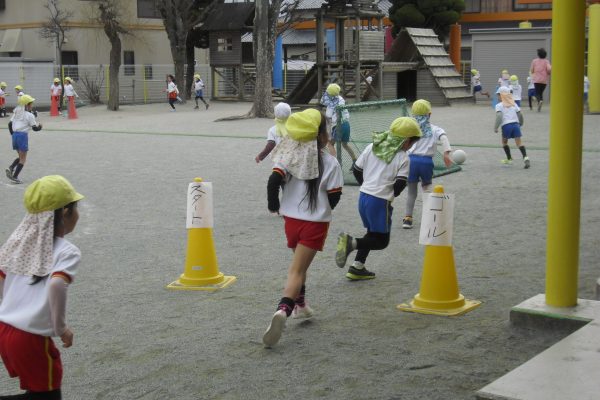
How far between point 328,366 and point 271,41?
26606mm

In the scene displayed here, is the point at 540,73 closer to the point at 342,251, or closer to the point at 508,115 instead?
the point at 508,115

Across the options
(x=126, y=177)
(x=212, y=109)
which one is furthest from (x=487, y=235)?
(x=212, y=109)

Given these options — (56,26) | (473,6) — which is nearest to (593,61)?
(473,6)

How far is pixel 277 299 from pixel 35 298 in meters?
3.33

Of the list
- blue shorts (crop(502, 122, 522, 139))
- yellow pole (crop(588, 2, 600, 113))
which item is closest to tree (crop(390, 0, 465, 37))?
yellow pole (crop(588, 2, 600, 113))

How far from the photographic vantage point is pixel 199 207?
7.79 meters

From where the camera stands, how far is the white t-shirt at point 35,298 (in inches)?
160

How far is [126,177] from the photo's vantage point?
50.6 feet

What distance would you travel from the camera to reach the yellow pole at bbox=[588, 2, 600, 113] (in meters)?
27.1

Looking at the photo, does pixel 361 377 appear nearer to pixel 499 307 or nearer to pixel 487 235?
pixel 499 307

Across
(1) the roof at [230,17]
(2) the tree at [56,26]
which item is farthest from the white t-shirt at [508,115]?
(2) the tree at [56,26]

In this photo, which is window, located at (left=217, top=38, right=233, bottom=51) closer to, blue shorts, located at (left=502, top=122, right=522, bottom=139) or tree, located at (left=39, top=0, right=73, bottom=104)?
tree, located at (left=39, top=0, right=73, bottom=104)

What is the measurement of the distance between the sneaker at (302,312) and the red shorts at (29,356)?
2.74 meters

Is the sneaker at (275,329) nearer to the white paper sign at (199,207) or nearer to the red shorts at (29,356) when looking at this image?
the red shorts at (29,356)
